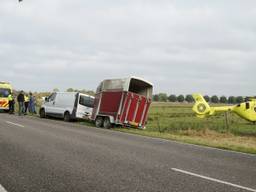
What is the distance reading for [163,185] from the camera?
627 cm

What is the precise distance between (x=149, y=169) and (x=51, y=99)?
2073 centimetres

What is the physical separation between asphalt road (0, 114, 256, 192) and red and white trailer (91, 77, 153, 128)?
8.53 m

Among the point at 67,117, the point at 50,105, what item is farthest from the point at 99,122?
the point at 50,105

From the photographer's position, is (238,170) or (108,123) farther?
(108,123)

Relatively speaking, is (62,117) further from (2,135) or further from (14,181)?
(14,181)

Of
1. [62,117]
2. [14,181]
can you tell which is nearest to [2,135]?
[14,181]

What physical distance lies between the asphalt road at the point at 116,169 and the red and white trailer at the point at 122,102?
8530mm

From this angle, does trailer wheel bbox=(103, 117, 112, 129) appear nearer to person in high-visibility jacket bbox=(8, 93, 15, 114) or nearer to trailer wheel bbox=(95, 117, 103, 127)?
trailer wheel bbox=(95, 117, 103, 127)

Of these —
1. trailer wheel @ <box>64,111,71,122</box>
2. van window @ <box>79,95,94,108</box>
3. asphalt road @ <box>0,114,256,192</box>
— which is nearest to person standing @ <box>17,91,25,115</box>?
trailer wheel @ <box>64,111,71,122</box>

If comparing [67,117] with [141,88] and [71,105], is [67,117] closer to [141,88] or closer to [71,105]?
[71,105]

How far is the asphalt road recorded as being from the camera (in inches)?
243

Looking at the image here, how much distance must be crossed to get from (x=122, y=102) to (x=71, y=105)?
243 inches

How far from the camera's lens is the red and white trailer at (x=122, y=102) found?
20.0m

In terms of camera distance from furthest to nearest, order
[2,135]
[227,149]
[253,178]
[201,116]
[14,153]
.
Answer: [201,116] → [2,135] → [227,149] → [14,153] → [253,178]
